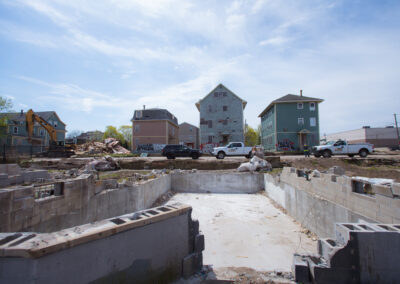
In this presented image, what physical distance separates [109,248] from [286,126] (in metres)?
30.1

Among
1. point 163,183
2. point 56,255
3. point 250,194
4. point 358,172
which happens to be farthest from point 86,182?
point 358,172

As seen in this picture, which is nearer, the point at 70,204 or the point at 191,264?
the point at 191,264

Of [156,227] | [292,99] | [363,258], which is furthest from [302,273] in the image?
[292,99]

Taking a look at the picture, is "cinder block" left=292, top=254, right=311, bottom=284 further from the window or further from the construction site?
the window

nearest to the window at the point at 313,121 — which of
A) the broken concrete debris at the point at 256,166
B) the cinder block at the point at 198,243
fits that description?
the broken concrete debris at the point at 256,166

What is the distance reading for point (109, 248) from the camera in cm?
263

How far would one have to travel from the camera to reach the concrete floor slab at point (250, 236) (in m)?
5.71

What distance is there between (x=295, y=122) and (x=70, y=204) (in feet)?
96.2

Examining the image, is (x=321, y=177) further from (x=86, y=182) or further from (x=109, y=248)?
(x=86, y=182)

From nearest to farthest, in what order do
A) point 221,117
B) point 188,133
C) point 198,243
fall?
point 198,243
point 221,117
point 188,133

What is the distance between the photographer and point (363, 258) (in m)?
3.51

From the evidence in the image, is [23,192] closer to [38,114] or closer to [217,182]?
[217,182]

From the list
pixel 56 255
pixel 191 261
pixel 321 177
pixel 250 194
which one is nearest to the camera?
pixel 56 255

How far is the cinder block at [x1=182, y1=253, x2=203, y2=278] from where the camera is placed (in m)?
3.69
